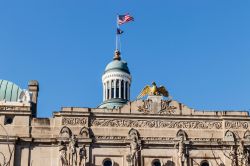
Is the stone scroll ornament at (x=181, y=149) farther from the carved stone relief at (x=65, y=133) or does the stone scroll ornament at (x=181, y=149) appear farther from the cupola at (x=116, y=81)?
the cupola at (x=116, y=81)

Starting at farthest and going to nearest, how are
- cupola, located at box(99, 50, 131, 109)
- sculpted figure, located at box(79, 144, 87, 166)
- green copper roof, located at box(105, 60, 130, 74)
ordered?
green copper roof, located at box(105, 60, 130, 74) < cupola, located at box(99, 50, 131, 109) < sculpted figure, located at box(79, 144, 87, 166)

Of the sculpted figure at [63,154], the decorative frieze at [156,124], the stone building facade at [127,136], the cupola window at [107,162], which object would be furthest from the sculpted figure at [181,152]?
the sculpted figure at [63,154]

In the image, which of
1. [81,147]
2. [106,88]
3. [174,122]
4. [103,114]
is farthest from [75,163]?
[106,88]

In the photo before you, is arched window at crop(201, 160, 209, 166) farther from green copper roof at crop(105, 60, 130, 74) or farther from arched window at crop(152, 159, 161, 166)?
green copper roof at crop(105, 60, 130, 74)

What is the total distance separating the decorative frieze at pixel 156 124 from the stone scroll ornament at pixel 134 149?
1473 mm

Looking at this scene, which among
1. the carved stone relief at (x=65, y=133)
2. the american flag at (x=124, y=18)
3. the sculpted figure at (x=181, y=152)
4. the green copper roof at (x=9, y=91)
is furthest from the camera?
the american flag at (x=124, y=18)

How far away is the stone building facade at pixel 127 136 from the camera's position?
2426 inches

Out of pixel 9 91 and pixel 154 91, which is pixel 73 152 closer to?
pixel 154 91

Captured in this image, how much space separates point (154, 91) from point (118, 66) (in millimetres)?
14844

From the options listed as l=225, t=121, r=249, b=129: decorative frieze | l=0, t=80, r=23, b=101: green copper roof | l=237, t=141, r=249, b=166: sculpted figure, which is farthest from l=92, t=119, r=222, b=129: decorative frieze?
l=0, t=80, r=23, b=101: green copper roof

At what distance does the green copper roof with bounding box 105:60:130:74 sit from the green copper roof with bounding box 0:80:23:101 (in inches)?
559

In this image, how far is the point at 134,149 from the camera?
2416 inches

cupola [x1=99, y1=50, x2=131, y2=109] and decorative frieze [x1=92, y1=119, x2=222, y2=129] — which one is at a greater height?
cupola [x1=99, y1=50, x2=131, y2=109]

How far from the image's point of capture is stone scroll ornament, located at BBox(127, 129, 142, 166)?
61.0 m
